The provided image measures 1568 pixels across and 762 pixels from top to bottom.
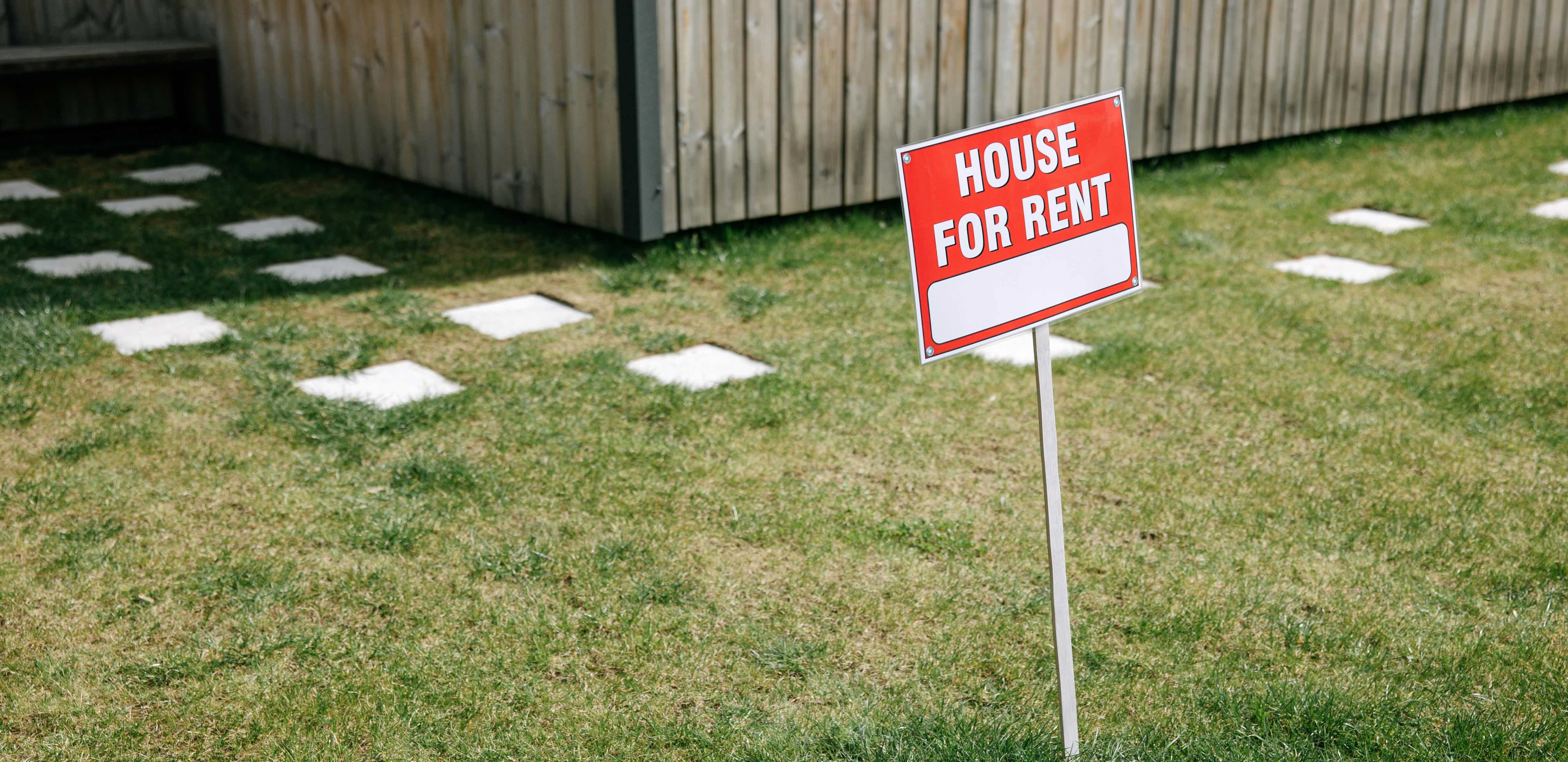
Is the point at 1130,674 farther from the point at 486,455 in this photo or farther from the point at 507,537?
the point at 486,455

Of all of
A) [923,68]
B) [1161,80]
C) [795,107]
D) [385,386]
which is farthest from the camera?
[1161,80]

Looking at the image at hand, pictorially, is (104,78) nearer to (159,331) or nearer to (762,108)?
(159,331)

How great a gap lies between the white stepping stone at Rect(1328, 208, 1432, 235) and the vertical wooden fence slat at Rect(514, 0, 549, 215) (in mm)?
3638

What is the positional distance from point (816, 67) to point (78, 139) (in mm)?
4671

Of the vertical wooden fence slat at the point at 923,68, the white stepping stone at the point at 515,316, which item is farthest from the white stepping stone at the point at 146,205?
the vertical wooden fence slat at the point at 923,68

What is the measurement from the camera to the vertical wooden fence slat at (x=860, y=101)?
235 inches

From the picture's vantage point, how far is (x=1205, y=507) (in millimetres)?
3408

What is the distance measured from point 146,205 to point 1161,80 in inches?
200

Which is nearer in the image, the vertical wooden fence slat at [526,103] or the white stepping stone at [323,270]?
the white stepping stone at [323,270]

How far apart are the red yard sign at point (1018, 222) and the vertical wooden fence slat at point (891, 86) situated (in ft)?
12.5

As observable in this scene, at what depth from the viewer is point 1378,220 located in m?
6.38

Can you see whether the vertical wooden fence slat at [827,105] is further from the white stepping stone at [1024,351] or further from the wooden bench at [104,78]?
the wooden bench at [104,78]

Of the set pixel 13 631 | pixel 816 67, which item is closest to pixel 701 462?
pixel 13 631

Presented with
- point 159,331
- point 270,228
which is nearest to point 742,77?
point 270,228
